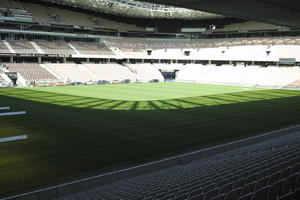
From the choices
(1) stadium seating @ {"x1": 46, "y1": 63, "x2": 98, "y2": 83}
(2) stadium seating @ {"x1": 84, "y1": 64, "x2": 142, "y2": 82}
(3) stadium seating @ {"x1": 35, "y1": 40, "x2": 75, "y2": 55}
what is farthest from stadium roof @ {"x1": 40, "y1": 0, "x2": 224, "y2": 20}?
(1) stadium seating @ {"x1": 46, "y1": 63, "x2": 98, "y2": 83}

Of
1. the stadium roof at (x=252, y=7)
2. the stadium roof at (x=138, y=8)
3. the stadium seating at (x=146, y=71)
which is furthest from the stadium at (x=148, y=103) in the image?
the stadium seating at (x=146, y=71)

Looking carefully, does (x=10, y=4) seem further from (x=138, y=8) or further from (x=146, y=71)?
(x=146, y=71)

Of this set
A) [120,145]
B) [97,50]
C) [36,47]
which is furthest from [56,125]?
[97,50]

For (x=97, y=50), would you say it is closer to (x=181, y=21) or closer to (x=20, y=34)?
(x=20, y=34)

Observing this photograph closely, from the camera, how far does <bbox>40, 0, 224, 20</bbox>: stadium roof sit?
63.5m

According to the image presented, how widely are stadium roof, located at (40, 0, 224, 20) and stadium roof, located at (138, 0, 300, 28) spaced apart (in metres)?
54.7

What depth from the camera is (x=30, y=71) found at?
5700 cm

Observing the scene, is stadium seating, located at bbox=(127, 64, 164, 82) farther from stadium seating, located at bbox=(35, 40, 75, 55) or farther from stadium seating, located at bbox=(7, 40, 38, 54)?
stadium seating, located at bbox=(7, 40, 38, 54)

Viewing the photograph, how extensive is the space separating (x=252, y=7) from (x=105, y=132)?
1293cm

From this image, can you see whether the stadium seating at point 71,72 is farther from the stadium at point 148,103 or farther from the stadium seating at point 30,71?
the stadium seating at point 30,71

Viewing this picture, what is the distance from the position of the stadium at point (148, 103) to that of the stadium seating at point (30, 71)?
198 mm

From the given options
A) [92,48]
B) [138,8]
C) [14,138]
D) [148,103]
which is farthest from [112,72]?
[14,138]

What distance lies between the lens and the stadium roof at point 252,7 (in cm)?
727

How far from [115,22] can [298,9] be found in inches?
3052
